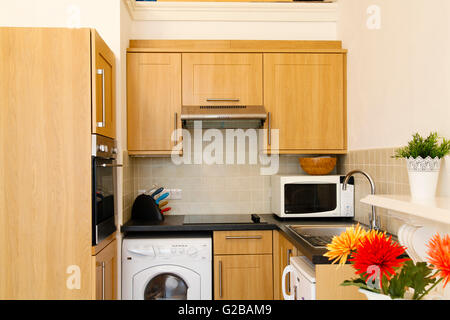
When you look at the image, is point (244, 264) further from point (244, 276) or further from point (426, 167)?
point (426, 167)

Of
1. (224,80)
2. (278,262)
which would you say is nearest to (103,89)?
(224,80)

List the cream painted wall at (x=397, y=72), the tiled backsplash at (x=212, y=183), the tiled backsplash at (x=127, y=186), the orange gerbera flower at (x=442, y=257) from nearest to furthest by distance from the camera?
the orange gerbera flower at (x=442, y=257), the cream painted wall at (x=397, y=72), the tiled backsplash at (x=127, y=186), the tiled backsplash at (x=212, y=183)

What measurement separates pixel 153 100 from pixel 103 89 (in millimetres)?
677

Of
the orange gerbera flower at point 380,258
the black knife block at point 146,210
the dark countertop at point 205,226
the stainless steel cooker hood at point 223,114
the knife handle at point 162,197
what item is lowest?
the dark countertop at point 205,226

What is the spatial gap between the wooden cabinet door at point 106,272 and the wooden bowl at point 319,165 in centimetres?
151

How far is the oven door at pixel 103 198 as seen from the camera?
6.64ft

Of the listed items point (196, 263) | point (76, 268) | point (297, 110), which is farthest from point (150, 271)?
A: point (297, 110)

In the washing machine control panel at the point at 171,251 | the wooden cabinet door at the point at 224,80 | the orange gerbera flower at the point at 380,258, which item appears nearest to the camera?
the orange gerbera flower at the point at 380,258

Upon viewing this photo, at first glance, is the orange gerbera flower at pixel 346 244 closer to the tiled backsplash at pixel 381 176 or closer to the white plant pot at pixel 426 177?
the white plant pot at pixel 426 177

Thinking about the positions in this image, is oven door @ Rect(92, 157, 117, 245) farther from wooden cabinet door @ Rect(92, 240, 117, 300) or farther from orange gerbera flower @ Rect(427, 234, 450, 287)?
orange gerbera flower @ Rect(427, 234, 450, 287)

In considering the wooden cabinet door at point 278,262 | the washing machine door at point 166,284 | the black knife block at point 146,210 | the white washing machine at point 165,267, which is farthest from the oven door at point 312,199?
the black knife block at point 146,210

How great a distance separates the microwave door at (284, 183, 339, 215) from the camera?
2770mm

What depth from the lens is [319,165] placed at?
9.42 ft

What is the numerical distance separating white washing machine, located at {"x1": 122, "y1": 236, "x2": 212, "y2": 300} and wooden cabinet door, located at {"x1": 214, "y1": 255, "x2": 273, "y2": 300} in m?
0.10
